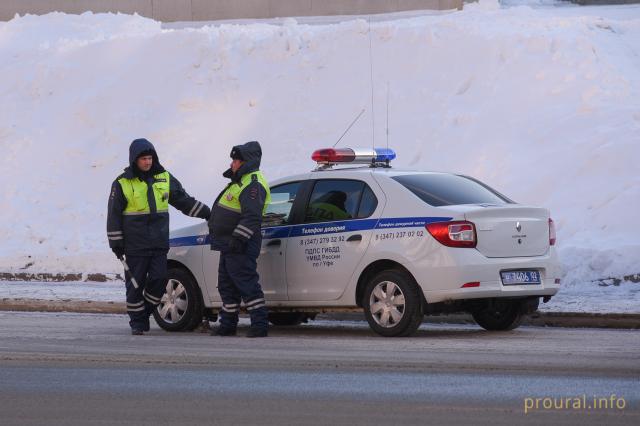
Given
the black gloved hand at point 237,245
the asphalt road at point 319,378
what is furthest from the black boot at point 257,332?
the black gloved hand at point 237,245

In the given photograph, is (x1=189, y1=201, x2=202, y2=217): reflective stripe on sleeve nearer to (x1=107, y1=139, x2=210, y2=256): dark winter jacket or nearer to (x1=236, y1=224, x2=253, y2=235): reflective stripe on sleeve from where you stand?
(x1=107, y1=139, x2=210, y2=256): dark winter jacket

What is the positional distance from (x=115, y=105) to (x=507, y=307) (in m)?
15.8

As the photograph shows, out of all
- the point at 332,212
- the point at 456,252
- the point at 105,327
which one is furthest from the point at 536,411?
the point at 105,327

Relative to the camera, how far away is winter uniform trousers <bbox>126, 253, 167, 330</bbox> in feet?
42.2

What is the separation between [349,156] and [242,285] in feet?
5.86

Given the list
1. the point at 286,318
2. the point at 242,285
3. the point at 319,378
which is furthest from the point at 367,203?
the point at 319,378

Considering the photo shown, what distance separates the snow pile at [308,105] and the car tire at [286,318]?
648cm

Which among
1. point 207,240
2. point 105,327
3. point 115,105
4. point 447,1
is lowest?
point 105,327

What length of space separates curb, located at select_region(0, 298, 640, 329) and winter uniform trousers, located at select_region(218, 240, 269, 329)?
2492 mm

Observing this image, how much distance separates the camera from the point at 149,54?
28.2 metres

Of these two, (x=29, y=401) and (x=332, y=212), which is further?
(x=332, y=212)

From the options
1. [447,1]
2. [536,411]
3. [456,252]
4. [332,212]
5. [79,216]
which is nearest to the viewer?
[536,411]

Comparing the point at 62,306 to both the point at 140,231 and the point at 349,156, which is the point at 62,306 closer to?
the point at 140,231

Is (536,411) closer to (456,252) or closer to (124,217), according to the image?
(456,252)
